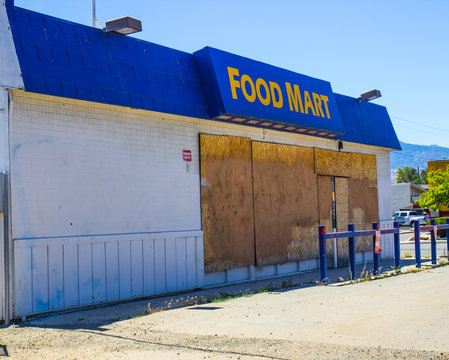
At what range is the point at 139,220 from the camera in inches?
432

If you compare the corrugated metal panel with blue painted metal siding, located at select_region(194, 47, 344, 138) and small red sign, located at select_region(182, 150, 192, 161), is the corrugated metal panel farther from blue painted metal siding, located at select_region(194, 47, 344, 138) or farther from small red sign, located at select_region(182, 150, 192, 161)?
blue painted metal siding, located at select_region(194, 47, 344, 138)

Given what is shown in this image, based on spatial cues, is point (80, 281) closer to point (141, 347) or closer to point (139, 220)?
point (139, 220)

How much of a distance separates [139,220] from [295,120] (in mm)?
5238

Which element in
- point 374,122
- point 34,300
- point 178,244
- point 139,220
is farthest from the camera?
point 374,122

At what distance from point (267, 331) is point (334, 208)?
974 cm

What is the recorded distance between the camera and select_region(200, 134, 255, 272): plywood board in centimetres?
1248

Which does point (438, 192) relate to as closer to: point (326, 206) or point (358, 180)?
point (358, 180)

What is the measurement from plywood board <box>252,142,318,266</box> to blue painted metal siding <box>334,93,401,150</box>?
82.8 inches

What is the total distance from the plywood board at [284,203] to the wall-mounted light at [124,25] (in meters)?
4.72

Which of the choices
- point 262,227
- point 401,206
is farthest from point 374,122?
point 401,206

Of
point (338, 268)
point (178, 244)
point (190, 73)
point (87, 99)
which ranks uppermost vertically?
point (190, 73)

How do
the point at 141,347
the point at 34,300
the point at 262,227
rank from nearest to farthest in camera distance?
the point at 141,347
the point at 34,300
the point at 262,227

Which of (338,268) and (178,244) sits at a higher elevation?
(178,244)

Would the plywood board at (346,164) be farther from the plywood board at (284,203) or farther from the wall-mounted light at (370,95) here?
the wall-mounted light at (370,95)
